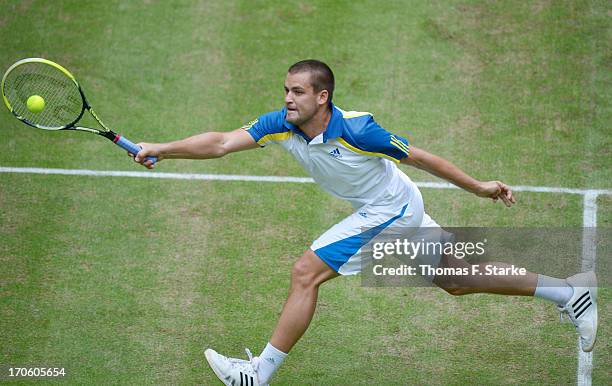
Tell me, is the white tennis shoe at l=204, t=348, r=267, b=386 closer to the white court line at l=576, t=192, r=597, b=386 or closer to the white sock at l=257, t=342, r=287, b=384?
the white sock at l=257, t=342, r=287, b=384

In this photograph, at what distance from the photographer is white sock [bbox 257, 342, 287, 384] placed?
7.29 metres

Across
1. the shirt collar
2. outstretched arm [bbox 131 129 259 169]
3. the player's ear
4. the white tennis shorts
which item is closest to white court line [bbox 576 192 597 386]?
the white tennis shorts

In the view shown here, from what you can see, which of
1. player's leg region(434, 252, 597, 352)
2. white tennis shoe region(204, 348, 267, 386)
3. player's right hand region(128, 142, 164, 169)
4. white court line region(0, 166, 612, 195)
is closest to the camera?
player's right hand region(128, 142, 164, 169)

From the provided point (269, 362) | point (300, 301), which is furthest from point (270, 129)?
point (269, 362)

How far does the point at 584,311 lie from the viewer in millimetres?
7691

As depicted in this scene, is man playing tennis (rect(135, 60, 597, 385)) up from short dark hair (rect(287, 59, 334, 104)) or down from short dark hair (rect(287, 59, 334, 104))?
down

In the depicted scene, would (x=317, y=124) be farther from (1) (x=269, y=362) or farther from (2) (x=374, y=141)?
(1) (x=269, y=362)

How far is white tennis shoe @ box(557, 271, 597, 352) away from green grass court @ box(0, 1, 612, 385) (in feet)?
1.18

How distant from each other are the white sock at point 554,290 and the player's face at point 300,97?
7.38ft

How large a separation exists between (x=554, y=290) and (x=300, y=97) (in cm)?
248

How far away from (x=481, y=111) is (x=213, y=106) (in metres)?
2.86

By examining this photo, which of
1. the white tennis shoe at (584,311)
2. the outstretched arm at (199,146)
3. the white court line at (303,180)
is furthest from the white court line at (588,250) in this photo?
the outstretched arm at (199,146)

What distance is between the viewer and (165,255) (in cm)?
904

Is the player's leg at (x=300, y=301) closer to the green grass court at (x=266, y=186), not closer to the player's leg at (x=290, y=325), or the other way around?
the player's leg at (x=290, y=325)
